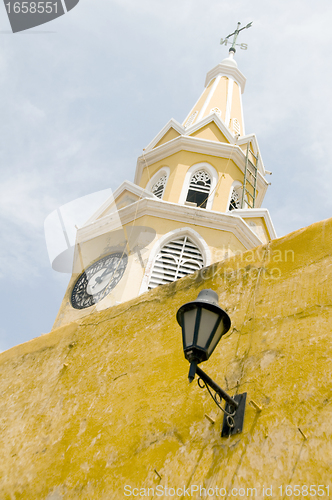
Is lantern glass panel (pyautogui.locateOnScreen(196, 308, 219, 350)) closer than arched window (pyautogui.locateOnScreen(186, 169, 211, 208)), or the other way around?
lantern glass panel (pyautogui.locateOnScreen(196, 308, 219, 350))

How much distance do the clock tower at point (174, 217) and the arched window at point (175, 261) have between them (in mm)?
22

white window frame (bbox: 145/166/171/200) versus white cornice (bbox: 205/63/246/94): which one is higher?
white cornice (bbox: 205/63/246/94)

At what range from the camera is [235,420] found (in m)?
3.74

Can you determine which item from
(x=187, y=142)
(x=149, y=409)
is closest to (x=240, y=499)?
(x=149, y=409)

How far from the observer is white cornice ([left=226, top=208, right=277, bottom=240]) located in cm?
1292

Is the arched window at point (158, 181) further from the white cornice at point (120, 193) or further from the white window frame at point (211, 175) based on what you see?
the white cornice at point (120, 193)

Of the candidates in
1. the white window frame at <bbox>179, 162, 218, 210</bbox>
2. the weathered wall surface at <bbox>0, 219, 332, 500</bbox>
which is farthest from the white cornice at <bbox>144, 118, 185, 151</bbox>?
the weathered wall surface at <bbox>0, 219, 332, 500</bbox>

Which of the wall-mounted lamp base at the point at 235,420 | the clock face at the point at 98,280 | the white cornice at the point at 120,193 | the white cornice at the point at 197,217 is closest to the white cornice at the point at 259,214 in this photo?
the white cornice at the point at 197,217

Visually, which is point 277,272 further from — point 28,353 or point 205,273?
point 28,353

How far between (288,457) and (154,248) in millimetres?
8486

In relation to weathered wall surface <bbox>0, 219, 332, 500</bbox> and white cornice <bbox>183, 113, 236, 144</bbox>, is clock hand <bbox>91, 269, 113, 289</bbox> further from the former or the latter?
white cornice <bbox>183, 113, 236, 144</bbox>

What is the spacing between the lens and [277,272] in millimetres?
4527

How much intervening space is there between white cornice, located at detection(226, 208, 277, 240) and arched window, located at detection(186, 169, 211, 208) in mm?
1226

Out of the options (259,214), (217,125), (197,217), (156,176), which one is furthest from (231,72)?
(197,217)
